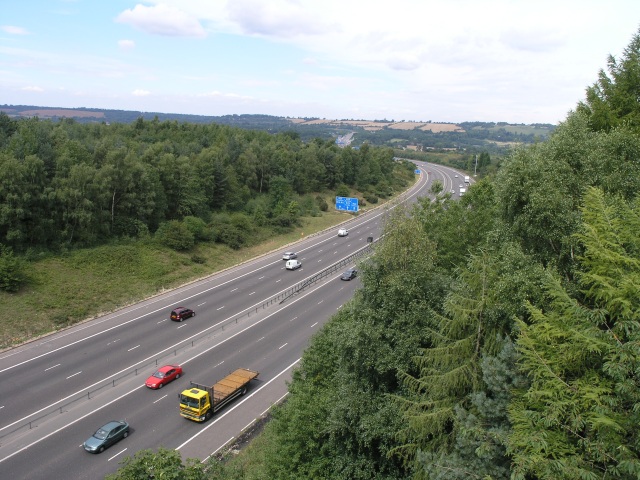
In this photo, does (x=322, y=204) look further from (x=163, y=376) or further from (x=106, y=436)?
(x=106, y=436)

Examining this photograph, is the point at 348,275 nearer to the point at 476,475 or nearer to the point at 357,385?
the point at 357,385

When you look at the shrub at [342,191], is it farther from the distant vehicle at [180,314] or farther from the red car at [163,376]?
the red car at [163,376]

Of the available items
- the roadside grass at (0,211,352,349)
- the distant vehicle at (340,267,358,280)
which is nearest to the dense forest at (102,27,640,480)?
the roadside grass at (0,211,352,349)

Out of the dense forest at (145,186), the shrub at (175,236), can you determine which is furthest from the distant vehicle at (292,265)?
the shrub at (175,236)

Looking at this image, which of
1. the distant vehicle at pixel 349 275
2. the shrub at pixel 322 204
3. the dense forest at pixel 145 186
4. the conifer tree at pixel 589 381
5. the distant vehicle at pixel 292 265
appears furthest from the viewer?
the shrub at pixel 322 204

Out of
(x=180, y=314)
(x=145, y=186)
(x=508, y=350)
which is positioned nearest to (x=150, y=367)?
(x=180, y=314)

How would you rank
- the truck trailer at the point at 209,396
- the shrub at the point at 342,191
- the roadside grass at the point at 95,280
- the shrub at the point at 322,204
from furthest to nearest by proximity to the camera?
the shrub at the point at 342,191 → the shrub at the point at 322,204 → the roadside grass at the point at 95,280 → the truck trailer at the point at 209,396

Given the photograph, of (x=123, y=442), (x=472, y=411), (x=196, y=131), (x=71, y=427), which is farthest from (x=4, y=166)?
(x=196, y=131)

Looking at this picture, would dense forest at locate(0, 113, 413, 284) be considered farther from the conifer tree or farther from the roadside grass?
the conifer tree
